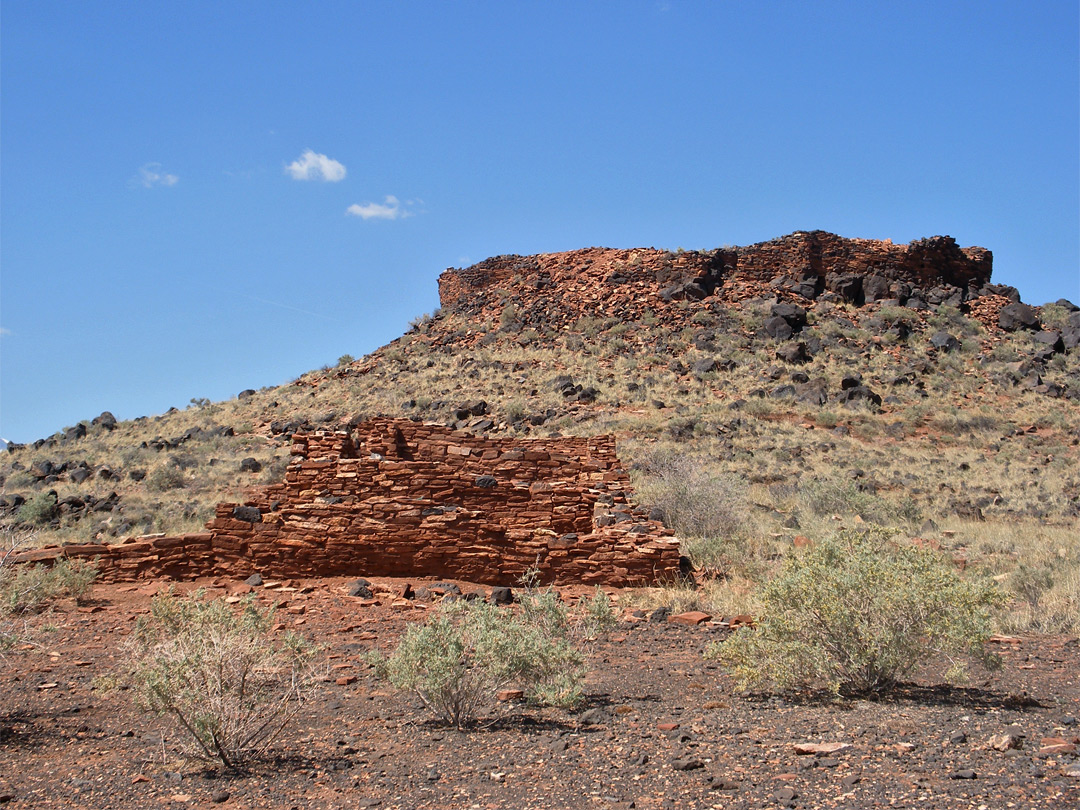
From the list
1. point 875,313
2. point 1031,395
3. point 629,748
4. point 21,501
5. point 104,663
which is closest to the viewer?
point 629,748

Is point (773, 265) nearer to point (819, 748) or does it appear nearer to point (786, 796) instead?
point (819, 748)

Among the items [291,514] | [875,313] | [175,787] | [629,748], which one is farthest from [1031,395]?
[175,787]

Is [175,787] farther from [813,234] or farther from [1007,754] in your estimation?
[813,234]

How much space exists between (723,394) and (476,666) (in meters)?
24.5

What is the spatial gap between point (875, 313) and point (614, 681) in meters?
32.4

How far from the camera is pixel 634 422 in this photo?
25719 millimetres

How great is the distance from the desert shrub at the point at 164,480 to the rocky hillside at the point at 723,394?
6cm

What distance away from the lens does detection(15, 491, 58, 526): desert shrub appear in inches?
711

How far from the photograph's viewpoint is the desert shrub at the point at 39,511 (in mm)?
18062

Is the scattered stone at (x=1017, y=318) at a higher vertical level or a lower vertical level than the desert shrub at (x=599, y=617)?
higher

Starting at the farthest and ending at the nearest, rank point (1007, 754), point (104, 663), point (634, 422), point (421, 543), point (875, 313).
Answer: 1. point (875, 313)
2. point (634, 422)
3. point (421, 543)
4. point (104, 663)
5. point (1007, 754)

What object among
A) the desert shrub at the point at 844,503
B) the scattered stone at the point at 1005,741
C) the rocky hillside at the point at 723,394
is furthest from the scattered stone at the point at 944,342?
the scattered stone at the point at 1005,741

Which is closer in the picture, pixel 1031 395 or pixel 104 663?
pixel 104 663

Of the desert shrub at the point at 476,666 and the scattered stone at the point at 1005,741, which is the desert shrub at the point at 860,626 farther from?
the desert shrub at the point at 476,666
